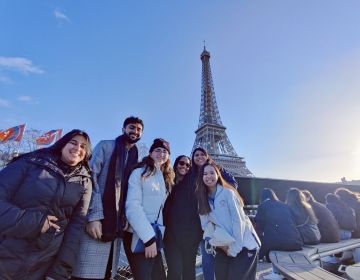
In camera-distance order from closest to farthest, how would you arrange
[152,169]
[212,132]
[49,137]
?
[152,169] < [49,137] < [212,132]

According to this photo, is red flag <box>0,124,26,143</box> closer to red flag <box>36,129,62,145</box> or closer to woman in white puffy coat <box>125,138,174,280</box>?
red flag <box>36,129,62,145</box>

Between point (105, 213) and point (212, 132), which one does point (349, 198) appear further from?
point (212, 132)

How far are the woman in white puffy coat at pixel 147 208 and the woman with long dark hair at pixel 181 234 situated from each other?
25 centimetres

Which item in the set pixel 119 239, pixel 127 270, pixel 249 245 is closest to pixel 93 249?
pixel 119 239

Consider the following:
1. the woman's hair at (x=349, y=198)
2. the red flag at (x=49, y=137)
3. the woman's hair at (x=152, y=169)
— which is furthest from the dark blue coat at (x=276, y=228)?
the red flag at (x=49, y=137)

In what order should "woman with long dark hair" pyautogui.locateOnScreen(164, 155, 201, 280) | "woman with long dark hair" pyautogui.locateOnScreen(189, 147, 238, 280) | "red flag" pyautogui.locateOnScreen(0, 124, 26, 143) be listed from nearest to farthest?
"woman with long dark hair" pyautogui.locateOnScreen(164, 155, 201, 280) < "woman with long dark hair" pyautogui.locateOnScreen(189, 147, 238, 280) < "red flag" pyautogui.locateOnScreen(0, 124, 26, 143)

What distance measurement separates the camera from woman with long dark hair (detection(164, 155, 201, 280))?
284 cm

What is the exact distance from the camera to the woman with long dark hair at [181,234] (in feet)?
9.31

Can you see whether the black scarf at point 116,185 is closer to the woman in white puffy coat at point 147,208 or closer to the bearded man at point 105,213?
the bearded man at point 105,213

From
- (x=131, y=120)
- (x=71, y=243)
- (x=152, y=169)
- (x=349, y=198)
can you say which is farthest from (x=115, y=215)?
(x=349, y=198)

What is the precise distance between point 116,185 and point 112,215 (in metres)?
0.30

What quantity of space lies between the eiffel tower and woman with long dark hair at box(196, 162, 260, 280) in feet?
123

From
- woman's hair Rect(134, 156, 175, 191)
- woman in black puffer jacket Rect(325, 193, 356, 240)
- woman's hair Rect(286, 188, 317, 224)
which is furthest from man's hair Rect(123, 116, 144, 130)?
woman in black puffer jacket Rect(325, 193, 356, 240)

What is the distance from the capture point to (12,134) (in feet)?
77.5
